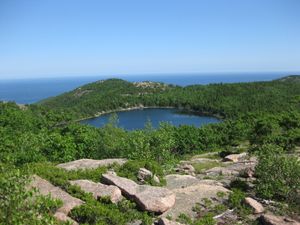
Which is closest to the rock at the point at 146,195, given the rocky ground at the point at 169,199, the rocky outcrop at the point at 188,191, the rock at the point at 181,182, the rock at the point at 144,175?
the rocky ground at the point at 169,199

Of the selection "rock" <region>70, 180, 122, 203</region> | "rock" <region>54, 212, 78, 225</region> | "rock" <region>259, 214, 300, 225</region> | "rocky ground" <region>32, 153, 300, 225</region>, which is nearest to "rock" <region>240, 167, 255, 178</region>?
"rocky ground" <region>32, 153, 300, 225</region>

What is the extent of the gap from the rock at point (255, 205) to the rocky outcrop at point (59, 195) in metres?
12.2

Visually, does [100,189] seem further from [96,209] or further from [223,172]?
[223,172]

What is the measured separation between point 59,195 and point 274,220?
14.9 m

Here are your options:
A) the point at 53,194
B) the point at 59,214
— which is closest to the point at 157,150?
the point at 53,194

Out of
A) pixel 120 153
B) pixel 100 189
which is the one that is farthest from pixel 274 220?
pixel 120 153

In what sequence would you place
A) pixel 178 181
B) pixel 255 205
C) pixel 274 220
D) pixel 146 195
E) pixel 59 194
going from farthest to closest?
pixel 178 181
pixel 255 205
pixel 146 195
pixel 59 194
pixel 274 220

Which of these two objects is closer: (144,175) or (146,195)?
(146,195)

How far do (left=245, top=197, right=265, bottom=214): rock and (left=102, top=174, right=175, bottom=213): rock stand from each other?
18.5ft

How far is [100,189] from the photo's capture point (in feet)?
88.4

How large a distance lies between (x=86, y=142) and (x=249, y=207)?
1714 inches

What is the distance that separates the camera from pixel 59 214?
2203 centimetres

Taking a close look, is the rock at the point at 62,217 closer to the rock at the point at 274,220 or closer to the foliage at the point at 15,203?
the foliage at the point at 15,203

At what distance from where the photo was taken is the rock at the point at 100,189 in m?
25.9
